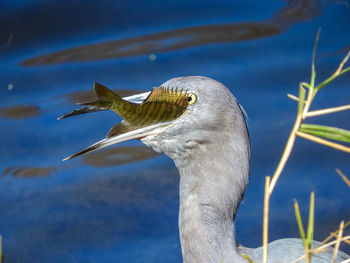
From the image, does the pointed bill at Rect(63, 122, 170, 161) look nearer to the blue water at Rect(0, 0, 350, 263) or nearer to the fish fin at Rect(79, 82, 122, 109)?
the fish fin at Rect(79, 82, 122, 109)

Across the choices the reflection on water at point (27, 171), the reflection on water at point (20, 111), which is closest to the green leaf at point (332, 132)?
the reflection on water at point (27, 171)

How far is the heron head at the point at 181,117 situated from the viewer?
2.58 metres

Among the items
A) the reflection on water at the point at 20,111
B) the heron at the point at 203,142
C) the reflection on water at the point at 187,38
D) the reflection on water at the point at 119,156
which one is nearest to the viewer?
the heron at the point at 203,142

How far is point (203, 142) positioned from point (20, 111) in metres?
2.76

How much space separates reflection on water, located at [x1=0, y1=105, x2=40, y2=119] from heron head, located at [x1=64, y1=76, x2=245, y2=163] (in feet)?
8.18

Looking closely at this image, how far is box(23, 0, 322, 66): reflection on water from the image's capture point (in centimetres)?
547

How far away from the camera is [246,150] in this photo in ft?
8.54

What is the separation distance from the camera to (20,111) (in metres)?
5.02

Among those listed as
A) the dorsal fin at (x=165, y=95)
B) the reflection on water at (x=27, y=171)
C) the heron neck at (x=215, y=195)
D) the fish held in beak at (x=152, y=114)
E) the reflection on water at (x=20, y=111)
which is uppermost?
the dorsal fin at (x=165, y=95)

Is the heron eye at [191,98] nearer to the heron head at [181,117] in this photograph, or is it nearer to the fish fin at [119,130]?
the heron head at [181,117]

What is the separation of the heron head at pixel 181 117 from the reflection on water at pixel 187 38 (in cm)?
293

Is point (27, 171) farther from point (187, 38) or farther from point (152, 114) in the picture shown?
point (152, 114)

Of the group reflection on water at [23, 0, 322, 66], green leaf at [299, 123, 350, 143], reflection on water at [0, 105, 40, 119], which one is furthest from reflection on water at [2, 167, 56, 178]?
green leaf at [299, 123, 350, 143]

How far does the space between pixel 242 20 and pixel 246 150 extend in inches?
129
